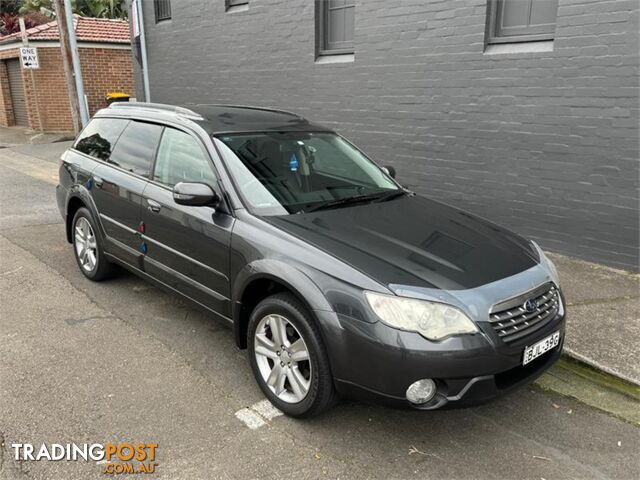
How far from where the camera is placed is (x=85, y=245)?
208 inches

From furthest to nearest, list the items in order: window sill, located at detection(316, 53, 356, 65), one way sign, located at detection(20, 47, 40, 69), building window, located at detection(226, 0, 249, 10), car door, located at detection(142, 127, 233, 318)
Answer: one way sign, located at detection(20, 47, 40, 69) → building window, located at detection(226, 0, 249, 10) → window sill, located at detection(316, 53, 356, 65) → car door, located at detection(142, 127, 233, 318)

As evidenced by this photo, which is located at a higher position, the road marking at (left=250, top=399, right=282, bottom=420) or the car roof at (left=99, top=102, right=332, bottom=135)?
the car roof at (left=99, top=102, right=332, bottom=135)

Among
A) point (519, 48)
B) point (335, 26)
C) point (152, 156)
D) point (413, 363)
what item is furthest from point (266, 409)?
point (335, 26)

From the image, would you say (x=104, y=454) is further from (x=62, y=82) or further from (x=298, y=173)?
(x=62, y=82)

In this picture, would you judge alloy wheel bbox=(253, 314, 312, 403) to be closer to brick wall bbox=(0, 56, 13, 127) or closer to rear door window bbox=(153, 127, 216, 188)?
rear door window bbox=(153, 127, 216, 188)

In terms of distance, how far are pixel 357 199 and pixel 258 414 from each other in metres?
1.58

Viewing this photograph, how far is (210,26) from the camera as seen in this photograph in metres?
10.2

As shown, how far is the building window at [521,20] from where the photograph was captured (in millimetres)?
5781

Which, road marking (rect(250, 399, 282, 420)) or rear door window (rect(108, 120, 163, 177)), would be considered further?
rear door window (rect(108, 120, 163, 177))

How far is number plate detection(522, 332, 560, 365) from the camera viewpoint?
2.90 metres

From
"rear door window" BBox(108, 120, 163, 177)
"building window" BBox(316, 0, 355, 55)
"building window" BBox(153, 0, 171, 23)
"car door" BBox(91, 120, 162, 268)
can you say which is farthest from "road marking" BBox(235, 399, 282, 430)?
"building window" BBox(153, 0, 171, 23)

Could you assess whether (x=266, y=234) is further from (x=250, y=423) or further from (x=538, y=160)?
(x=538, y=160)

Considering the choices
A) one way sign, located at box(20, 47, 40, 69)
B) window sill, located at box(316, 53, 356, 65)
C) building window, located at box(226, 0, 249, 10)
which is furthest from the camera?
one way sign, located at box(20, 47, 40, 69)

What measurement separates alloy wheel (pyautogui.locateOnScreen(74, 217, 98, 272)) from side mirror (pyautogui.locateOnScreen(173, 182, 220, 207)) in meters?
2.00
